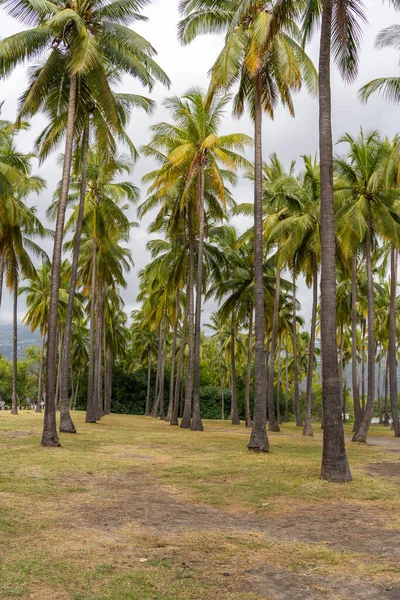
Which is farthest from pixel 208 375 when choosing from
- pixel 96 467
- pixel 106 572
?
pixel 106 572

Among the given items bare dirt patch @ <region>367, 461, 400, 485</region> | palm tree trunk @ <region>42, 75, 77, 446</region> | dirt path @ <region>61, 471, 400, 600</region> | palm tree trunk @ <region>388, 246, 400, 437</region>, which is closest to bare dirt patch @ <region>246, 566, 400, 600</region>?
dirt path @ <region>61, 471, 400, 600</region>

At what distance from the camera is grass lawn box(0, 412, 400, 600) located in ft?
15.5

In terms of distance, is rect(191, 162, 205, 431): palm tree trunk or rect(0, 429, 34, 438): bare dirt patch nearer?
rect(0, 429, 34, 438): bare dirt patch

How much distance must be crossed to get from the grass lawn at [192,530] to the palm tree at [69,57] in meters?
5.27

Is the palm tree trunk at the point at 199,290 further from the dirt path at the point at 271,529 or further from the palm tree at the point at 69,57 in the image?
the dirt path at the point at 271,529

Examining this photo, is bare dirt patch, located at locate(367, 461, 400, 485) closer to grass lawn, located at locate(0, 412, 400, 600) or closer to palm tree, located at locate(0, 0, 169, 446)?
grass lawn, located at locate(0, 412, 400, 600)

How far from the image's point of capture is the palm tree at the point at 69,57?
14.7 metres

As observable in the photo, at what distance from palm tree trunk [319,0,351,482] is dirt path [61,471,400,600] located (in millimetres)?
1926

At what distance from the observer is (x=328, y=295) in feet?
35.4

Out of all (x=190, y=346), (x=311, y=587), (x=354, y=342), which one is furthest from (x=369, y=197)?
(x=311, y=587)

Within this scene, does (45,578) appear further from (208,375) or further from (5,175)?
(208,375)

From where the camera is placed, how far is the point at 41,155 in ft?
62.0

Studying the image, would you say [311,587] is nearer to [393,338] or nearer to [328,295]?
[328,295]

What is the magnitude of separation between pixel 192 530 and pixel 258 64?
38.8ft
